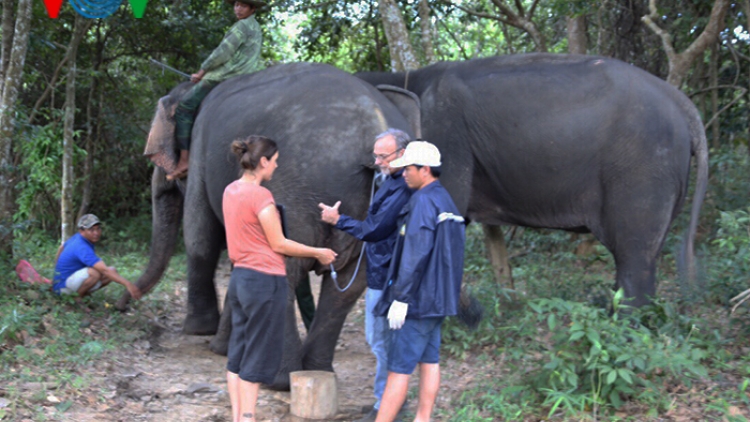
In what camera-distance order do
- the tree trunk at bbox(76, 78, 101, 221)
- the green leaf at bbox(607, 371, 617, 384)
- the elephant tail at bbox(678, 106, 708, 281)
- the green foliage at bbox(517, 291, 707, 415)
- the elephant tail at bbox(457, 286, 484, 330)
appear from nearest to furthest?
the green leaf at bbox(607, 371, 617, 384), the green foliage at bbox(517, 291, 707, 415), the elephant tail at bbox(678, 106, 708, 281), the elephant tail at bbox(457, 286, 484, 330), the tree trunk at bbox(76, 78, 101, 221)

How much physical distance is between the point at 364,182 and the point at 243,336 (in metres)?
1.22

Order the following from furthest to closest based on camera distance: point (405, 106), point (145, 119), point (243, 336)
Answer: point (145, 119), point (405, 106), point (243, 336)

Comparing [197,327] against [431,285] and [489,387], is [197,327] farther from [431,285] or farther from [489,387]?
[431,285]

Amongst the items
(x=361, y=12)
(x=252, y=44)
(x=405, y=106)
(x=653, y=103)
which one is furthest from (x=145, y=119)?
(x=653, y=103)

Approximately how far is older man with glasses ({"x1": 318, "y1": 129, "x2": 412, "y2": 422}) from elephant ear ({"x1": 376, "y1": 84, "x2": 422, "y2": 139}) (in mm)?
1211

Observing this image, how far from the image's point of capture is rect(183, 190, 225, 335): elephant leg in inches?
232

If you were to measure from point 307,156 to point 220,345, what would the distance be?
6.32ft

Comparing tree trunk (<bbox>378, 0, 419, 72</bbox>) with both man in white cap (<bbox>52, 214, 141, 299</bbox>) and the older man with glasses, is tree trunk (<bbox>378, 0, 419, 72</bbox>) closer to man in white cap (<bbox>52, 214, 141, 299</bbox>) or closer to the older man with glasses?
man in white cap (<bbox>52, 214, 141, 299</bbox>)


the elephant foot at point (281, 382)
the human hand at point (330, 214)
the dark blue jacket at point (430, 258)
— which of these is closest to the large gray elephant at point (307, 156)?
the elephant foot at point (281, 382)

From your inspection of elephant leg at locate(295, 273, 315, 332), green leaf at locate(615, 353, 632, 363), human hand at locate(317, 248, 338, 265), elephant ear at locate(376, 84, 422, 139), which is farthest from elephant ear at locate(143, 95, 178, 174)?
green leaf at locate(615, 353, 632, 363)

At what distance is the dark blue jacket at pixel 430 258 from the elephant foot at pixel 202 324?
2.80 meters

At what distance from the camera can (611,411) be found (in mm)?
4301

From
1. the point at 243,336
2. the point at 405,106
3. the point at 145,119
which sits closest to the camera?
the point at 243,336

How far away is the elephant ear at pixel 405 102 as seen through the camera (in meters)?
5.68
